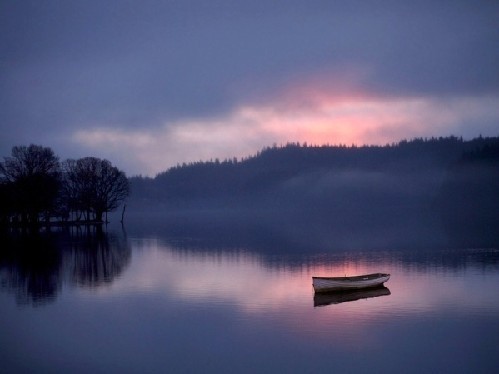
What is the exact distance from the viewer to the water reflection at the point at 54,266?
3216cm

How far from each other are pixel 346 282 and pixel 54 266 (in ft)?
75.2

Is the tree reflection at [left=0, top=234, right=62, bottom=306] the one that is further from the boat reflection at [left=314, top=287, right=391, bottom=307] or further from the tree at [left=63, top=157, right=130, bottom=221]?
the tree at [left=63, top=157, right=130, bottom=221]

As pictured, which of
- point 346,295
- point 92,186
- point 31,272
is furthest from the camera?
point 92,186

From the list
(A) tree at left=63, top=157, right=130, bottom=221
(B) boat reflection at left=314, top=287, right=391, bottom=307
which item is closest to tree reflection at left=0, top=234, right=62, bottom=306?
(B) boat reflection at left=314, top=287, right=391, bottom=307

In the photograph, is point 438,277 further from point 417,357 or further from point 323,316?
point 417,357

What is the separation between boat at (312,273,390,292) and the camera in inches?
1190

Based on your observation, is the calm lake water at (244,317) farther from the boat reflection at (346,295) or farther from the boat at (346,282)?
the boat at (346,282)

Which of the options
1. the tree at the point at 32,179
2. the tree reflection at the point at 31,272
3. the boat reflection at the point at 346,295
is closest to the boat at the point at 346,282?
the boat reflection at the point at 346,295

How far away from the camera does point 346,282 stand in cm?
3086

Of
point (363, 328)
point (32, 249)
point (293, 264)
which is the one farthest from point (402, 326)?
point (32, 249)

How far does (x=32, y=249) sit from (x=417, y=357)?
144ft

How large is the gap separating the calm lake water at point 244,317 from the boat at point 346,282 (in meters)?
0.77

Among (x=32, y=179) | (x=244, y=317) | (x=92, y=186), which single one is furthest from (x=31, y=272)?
(x=92, y=186)

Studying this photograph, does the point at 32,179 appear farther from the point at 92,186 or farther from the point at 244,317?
the point at 244,317
